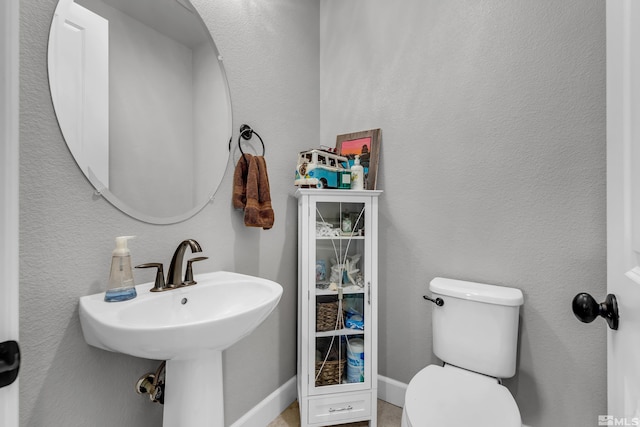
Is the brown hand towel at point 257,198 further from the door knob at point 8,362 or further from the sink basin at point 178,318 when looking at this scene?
the door knob at point 8,362

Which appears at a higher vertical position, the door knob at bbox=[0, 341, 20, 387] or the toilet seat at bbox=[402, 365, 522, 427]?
the door knob at bbox=[0, 341, 20, 387]

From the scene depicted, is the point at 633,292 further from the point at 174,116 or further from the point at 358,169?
the point at 174,116

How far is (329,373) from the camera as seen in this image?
151cm

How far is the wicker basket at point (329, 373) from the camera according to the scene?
58.9 inches

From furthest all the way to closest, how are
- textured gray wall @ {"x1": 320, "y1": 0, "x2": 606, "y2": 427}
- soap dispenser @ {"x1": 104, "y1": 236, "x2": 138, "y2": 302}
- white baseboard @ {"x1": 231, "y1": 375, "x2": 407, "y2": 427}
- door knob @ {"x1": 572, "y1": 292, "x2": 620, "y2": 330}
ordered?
white baseboard @ {"x1": 231, "y1": 375, "x2": 407, "y2": 427} < textured gray wall @ {"x1": 320, "y1": 0, "x2": 606, "y2": 427} < soap dispenser @ {"x1": 104, "y1": 236, "x2": 138, "y2": 302} < door knob @ {"x1": 572, "y1": 292, "x2": 620, "y2": 330}

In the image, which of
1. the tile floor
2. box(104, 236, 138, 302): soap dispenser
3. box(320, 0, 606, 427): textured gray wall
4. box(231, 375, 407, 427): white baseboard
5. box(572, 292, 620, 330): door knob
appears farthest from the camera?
the tile floor

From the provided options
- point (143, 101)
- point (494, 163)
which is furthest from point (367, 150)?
point (143, 101)

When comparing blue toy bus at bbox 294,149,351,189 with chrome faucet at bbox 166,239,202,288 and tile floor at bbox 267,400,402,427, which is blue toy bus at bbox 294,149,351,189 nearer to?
chrome faucet at bbox 166,239,202,288

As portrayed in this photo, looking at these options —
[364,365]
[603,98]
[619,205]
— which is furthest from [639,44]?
[364,365]

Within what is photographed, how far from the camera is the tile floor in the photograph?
153 centimetres

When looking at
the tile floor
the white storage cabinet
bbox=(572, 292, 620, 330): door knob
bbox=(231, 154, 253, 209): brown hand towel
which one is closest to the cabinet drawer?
the white storage cabinet

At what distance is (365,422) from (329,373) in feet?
1.20

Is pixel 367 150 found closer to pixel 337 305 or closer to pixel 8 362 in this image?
pixel 337 305

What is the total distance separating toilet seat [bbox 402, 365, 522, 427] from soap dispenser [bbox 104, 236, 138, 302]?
99 cm
